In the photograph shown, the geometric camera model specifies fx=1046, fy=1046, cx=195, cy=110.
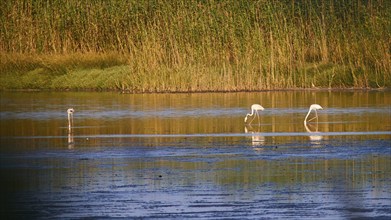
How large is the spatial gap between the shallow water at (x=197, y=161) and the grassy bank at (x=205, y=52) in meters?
3.76

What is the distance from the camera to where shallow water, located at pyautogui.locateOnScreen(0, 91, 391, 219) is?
1074 centimetres

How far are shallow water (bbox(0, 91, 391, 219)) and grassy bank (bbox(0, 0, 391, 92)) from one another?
3.76 metres

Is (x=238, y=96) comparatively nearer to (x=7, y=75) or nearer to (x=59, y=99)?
(x=59, y=99)

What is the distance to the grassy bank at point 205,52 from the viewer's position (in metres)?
28.1

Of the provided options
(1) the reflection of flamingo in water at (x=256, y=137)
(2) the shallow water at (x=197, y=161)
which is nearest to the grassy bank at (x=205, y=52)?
(2) the shallow water at (x=197, y=161)

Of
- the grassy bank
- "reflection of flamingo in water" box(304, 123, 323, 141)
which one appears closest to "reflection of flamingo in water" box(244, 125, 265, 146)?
"reflection of flamingo in water" box(304, 123, 323, 141)

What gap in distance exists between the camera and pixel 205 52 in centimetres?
2891

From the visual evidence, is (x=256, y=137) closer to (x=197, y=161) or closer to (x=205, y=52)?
(x=197, y=161)

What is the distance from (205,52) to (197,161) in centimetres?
1485

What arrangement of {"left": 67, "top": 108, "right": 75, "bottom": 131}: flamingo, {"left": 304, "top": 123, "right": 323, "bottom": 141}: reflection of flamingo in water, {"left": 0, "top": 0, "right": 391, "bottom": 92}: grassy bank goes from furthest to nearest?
{"left": 0, "top": 0, "right": 391, "bottom": 92}: grassy bank, {"left": 67, "top": 108, "right": 75, "bottom": 131}: flamingo, {"left": 304, "top": 123, "right": 323, "bottom": 141}: reflection of flamingo in water

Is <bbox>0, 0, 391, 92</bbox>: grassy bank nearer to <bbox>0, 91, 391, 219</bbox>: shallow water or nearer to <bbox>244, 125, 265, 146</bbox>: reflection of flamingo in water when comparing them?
<bbox>0, 91, 391, 219</bbox>: shallow water

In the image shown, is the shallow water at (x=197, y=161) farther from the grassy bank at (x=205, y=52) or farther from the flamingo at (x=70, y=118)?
the grassy bank at (x=205, y=52)

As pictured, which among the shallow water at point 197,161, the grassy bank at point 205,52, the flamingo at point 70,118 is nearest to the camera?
the shallow water at point 197,161

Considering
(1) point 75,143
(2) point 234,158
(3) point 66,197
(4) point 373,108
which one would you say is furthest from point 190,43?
(3) point 66,197
